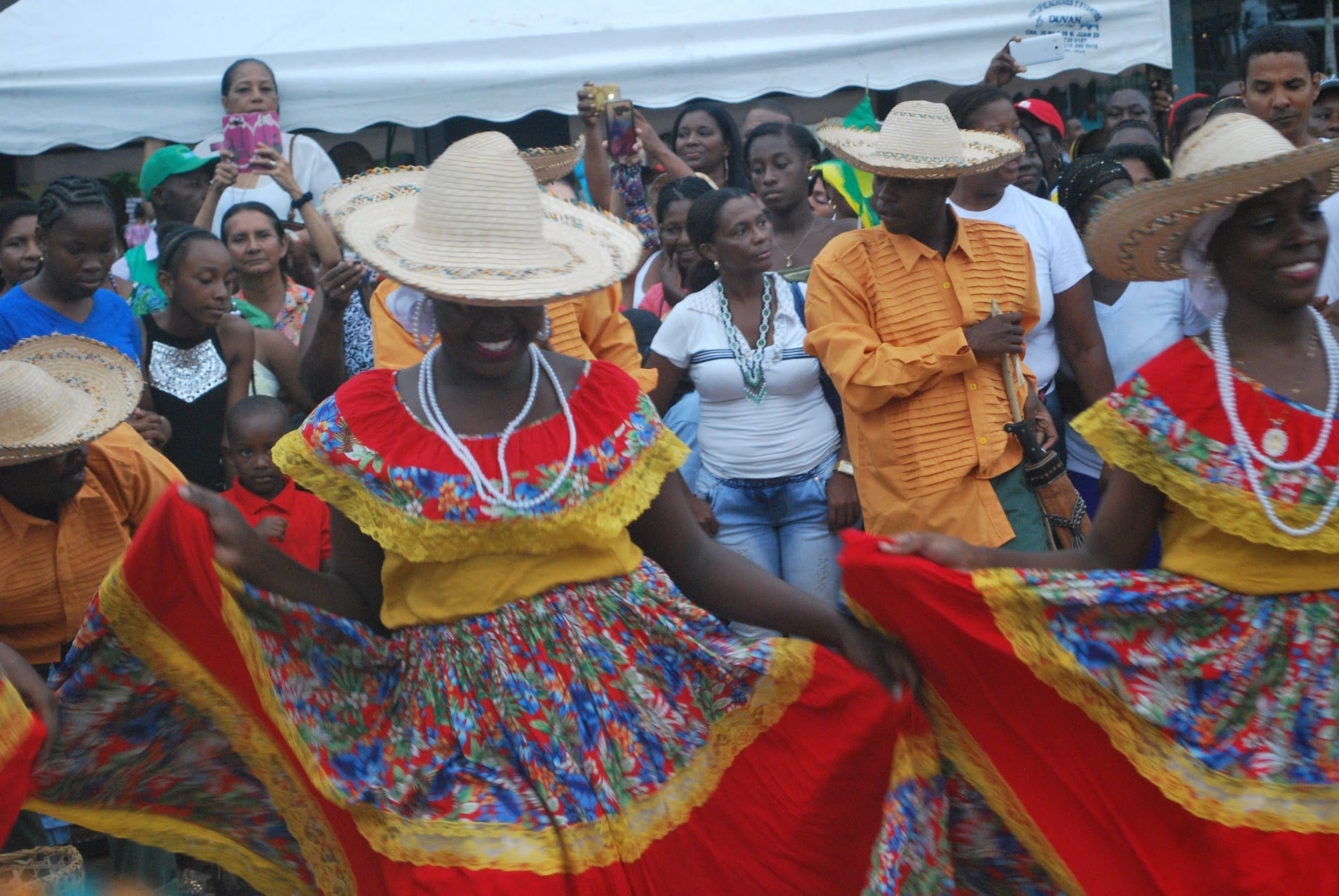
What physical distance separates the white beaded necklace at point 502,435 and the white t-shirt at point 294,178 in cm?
418

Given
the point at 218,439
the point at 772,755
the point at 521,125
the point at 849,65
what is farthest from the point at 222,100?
the point at 772,755

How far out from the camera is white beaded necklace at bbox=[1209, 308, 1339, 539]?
3.18 m

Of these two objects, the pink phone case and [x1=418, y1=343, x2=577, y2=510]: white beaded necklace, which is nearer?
[x1=418, y1=343, x2=577, y2=510]: white beaded necklace

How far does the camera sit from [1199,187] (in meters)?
3.35

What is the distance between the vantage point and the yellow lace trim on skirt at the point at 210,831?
3.73m

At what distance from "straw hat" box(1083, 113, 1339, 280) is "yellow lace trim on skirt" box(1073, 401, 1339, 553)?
1.49 feet

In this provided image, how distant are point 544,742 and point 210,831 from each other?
1.16 m

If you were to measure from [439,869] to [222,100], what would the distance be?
6742 mm

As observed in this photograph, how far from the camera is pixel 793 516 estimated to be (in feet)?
18.8

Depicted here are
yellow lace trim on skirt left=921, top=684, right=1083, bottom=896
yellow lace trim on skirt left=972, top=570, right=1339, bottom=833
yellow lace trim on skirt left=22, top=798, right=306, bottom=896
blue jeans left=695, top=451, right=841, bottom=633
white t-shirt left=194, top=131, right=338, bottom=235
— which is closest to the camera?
yellow lace trim on skirt left=972, top=570, right=1339, bottom=833

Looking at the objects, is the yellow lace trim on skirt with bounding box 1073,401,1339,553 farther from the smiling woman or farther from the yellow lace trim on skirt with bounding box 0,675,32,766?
the smiling woman

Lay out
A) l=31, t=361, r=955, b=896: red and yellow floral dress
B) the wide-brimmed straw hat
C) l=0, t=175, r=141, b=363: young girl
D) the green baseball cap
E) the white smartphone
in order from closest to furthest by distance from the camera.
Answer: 1. l=31, t=361, r=955, b=896: red and yellow floral dress
2. the wide-brimmed straw hat
3. l=0, t=175, r=141, b=363: young girl
4. the green baseball cap
5. the white smartphone

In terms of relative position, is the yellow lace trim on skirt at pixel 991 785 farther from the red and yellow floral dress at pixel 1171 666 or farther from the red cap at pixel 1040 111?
the red cap at pixel 1040 111

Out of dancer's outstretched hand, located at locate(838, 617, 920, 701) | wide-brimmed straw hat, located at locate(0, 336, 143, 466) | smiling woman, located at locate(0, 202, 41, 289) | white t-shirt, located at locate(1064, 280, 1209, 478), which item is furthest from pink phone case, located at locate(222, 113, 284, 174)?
dancer's outstretched hand, located at locate(838, 617, 920, 701)
